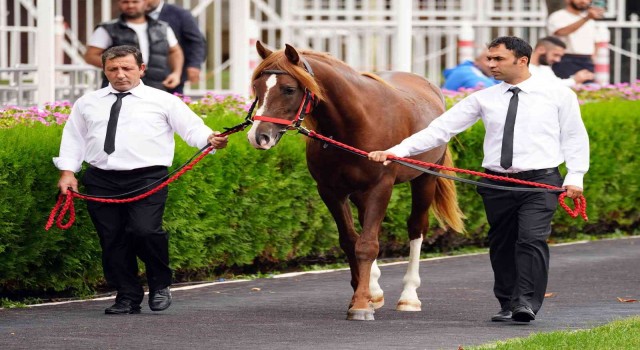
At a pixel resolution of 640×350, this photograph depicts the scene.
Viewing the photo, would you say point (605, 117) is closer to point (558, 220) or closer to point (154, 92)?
point (558, 220)

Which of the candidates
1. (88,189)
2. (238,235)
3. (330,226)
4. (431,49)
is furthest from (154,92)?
(431,49)

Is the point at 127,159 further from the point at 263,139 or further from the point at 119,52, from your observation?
the point at 263,139

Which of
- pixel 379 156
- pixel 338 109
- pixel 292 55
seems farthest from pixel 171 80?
pixel 379 156

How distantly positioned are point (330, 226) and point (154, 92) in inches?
118

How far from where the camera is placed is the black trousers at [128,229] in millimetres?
8484

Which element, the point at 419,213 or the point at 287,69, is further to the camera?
the point at 419,213

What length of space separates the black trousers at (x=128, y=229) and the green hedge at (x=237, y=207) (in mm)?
500

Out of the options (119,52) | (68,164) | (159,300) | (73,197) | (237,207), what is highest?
(119,52)

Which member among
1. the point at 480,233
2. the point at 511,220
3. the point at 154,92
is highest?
the point at 154,92

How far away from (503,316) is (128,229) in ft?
7.37

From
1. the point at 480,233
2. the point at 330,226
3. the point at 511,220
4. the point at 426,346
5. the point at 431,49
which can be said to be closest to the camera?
the point at 426,346

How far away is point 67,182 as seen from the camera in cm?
850

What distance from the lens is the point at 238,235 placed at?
10461 millimetres

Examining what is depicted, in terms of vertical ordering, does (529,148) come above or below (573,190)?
above
